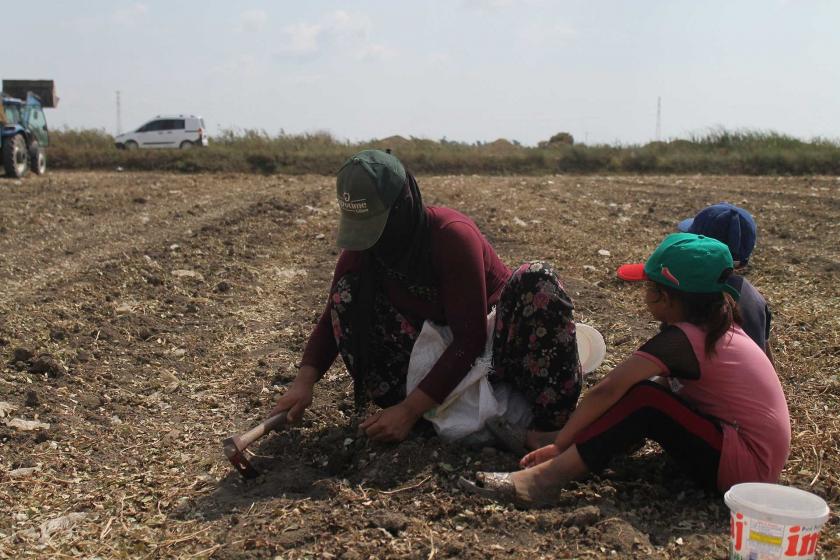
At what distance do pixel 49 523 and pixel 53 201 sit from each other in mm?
8011

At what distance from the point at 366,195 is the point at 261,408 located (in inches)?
51.3

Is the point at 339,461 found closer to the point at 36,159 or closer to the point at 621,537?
the point at 621,537

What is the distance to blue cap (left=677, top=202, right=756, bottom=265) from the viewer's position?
3.19 m

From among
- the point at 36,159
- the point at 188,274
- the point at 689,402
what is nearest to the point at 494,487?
the point at 689,402

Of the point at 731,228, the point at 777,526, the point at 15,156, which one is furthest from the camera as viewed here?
the point at 15,156

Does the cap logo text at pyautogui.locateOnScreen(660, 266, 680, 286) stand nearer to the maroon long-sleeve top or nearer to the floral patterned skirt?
the floral patterned skirt

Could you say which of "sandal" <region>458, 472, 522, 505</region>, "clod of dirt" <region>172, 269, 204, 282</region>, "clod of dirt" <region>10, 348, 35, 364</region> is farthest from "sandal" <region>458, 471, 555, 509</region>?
"clod of dirt" <region>172, 269, 204, 282</region>

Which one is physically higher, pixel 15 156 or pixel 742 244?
pixel 15 156

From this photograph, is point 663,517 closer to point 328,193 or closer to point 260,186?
point 328,193

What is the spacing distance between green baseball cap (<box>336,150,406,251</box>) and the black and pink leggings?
907 mm

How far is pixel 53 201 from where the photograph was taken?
9.93 meters

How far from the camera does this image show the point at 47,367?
13.2 feet

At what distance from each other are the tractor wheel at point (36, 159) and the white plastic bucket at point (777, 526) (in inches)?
540

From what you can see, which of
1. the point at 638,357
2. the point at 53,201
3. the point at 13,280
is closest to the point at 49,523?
the point at 638,357
